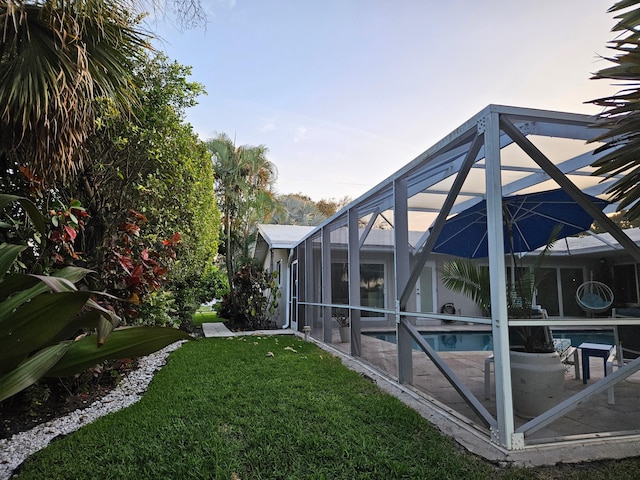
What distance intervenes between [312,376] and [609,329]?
3.47m

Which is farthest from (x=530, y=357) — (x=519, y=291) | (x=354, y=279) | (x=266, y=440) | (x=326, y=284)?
(x=326, y=284)

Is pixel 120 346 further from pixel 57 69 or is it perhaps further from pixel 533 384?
pixel 533 384

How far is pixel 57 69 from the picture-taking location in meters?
3.17

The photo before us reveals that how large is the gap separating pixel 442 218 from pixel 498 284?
1.18 meters

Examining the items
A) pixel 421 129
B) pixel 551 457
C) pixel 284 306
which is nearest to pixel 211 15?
pixel 551 457

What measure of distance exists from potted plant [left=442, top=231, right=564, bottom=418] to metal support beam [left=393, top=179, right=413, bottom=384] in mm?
1530

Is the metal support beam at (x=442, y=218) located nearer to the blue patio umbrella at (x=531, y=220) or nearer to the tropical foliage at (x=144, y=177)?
the blue patio umbrella at (x=531, y=220)

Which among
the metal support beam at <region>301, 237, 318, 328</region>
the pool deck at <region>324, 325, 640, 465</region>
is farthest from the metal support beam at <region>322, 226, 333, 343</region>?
the pool deck at <region>324, 325, 640, 465</region>

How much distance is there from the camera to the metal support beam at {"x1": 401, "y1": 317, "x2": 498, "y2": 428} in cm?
362

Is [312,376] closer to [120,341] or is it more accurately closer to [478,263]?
[478,263]

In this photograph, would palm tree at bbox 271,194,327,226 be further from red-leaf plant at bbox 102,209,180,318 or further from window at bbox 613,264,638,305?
window at bbox 613,264,638,305

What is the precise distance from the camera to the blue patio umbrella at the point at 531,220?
12.1ft

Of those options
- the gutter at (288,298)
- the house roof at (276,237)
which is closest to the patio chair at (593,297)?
the house roof at (276,237)

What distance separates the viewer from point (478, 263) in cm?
397
